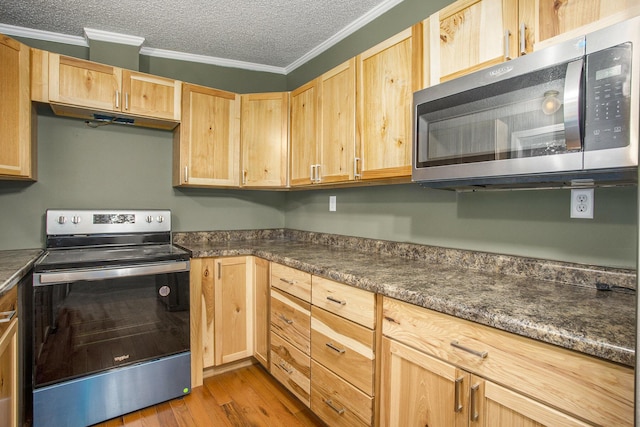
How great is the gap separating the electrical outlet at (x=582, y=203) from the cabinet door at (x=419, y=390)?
0.78 m

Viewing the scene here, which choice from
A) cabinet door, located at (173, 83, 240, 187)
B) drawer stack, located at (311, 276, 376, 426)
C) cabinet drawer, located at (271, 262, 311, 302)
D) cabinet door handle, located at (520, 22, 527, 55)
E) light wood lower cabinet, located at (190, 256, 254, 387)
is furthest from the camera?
cabinet door, located at (173, 83, 240, 187)

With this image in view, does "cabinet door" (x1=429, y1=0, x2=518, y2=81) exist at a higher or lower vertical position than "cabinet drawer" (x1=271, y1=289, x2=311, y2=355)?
higher

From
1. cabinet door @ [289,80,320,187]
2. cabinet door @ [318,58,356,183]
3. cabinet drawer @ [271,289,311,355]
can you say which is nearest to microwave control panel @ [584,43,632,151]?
cabinet door @ [318,58,356,183]

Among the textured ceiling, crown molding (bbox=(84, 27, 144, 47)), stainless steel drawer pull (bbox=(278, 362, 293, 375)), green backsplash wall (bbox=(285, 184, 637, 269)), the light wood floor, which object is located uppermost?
the textured ceiling

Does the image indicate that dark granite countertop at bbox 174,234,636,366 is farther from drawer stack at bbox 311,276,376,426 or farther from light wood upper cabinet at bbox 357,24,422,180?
light wood upper cabinet at bbox 357,24,422,180

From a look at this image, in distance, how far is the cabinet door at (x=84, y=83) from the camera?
6.65ft

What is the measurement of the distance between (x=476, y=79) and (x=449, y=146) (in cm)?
26

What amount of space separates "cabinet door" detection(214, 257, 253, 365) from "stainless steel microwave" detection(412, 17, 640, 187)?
59.3 inches

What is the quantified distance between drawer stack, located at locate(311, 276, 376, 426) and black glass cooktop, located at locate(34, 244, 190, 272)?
986mm

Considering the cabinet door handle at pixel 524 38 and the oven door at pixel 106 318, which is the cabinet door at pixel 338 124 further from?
the oven door at pixel 106 318

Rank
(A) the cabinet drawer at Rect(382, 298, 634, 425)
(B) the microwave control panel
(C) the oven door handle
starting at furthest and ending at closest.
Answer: (C) the oven door handle < (B) the microwave control panel < (A) the cabinet drawer at Rect(382, 298, 634, 425)

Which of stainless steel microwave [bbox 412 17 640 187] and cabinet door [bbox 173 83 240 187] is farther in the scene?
cabinet door [bbox 173 83 240 187]

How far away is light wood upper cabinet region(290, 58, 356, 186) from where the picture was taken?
1.98 m

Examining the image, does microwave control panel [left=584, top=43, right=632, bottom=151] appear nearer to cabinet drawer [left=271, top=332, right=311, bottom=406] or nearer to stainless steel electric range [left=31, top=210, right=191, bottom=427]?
cabinet drawer [left=271, top=332, right=311, bottom=406]
